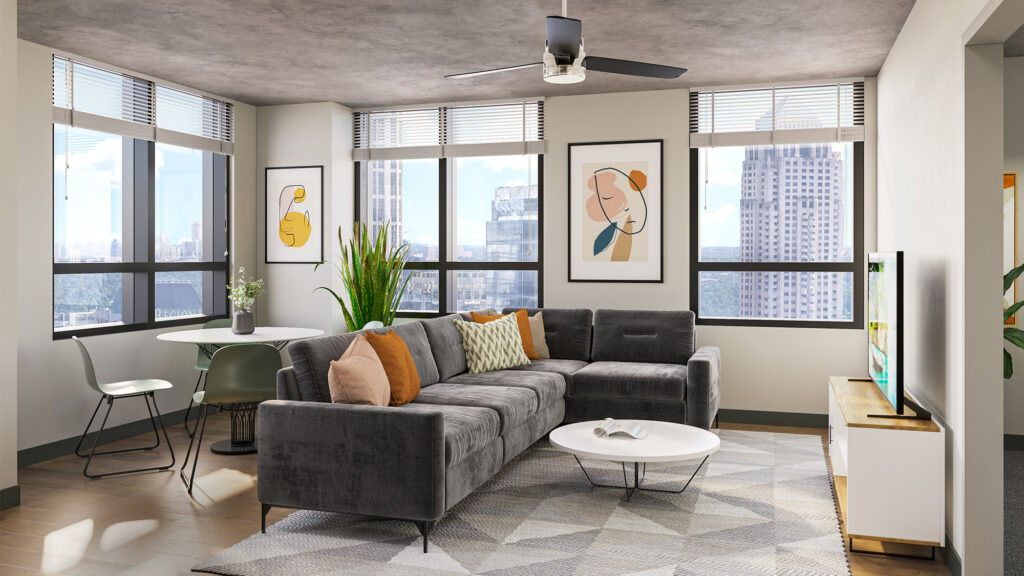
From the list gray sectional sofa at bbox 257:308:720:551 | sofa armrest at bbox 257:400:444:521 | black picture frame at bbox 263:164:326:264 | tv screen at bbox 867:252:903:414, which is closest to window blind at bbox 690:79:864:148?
gray sectional sofa at bbox 257:308:720:551

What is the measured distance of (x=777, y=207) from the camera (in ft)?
19.6

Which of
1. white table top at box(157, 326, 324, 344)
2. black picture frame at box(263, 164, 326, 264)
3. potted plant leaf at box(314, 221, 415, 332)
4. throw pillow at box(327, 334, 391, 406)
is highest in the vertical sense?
black picture frame at box(263, 164, 326, 264)

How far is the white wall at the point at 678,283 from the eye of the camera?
19.0ft

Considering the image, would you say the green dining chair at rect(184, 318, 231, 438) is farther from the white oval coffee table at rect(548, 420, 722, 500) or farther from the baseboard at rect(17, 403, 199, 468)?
the white oval coffee table at rect(548, 420, 722, 500)

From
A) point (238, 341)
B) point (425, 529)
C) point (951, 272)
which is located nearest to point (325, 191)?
point (238, 341)

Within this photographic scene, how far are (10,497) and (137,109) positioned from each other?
9.57 feet

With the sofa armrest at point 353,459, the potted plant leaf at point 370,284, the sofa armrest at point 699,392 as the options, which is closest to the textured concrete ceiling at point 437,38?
the potted plant leaf at point 370,284

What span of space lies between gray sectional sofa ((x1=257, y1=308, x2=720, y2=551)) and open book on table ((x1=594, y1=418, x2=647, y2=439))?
488mm

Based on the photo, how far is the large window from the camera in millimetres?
5805

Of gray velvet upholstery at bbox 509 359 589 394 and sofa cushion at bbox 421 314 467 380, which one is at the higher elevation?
sofa cushion at bbox 421 314 467 380

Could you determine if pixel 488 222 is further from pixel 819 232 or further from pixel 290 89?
pixel 819 232

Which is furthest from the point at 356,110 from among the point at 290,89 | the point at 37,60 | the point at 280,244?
the point at 37,60

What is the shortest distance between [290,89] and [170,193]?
4.05ft

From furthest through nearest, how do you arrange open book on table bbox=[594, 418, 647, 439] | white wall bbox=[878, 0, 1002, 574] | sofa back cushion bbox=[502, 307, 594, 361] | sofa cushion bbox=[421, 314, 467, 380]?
1. sofa back cushion bbox=[502, 307, 594, 361]
2. sofa cushion bbox=[421, 314, 467, 380]
3. open book on table bbox=[594, 418, 647, 439]
4. white wall bbox=[878, 0, 1002, 574]
